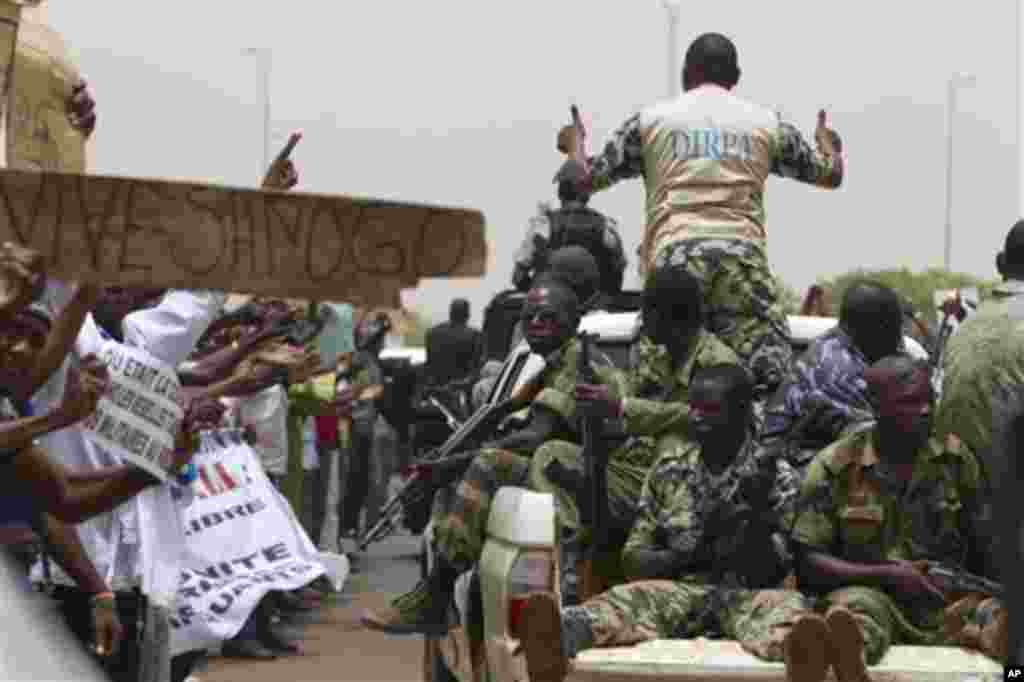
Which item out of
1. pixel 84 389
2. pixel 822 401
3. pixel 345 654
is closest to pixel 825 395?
pixel 822 401

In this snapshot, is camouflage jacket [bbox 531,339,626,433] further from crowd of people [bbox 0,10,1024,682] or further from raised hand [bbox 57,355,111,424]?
raised hand [bbox 57,355,111,424]

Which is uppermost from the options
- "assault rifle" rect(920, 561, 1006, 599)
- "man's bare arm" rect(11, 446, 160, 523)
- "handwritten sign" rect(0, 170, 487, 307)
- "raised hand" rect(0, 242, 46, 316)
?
"handwritten sign" rect(0, 170, 487, 307)

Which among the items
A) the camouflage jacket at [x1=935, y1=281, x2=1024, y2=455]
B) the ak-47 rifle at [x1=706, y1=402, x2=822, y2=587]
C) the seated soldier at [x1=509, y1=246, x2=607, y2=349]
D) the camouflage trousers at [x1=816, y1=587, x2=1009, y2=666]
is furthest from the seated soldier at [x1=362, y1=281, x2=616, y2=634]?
the camouflage trousers at [x1=816, y1=587, x2=1009, y2=666]

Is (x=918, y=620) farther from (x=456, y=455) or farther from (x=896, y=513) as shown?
(x=456, y=455)

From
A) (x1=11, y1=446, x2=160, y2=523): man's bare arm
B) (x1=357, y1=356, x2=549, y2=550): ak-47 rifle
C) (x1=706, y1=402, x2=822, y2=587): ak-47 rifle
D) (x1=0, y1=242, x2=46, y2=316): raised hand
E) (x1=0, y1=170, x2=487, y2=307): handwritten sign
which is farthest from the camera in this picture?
(x1=357, y1=356, x2=549, y2=550): ak-47 rifle

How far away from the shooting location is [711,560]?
7.48 meters

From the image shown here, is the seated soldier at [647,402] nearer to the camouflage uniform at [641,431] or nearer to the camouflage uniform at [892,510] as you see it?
the camouflage uniform at [641,431]

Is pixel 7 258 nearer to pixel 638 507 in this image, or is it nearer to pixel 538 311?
pixel 638 507

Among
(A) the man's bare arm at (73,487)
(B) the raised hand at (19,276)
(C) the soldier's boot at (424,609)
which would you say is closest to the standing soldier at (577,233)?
(C) the soldier's boot at (424,609)

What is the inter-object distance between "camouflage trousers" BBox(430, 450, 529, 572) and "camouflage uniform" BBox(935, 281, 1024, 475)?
1264mm

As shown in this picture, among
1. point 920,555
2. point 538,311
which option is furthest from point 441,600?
point 920,555

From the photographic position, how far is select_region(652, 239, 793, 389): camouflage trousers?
8633 mm

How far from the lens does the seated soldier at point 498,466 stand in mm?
8141

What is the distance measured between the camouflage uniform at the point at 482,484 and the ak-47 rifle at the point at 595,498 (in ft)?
0.52
